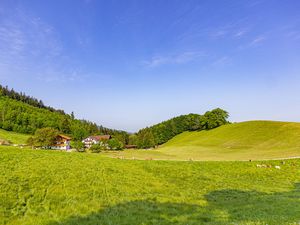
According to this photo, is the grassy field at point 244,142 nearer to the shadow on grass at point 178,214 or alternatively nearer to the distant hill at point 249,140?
the distant hill at point 249,140

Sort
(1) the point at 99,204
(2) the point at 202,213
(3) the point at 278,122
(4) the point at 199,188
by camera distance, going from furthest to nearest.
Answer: (3) the point at 278,122
(4) the point at 199,188
(1) the point at 99,204
(2) the point at 202,213

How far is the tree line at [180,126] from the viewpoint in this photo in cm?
13188

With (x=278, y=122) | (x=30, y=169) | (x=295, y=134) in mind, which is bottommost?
(x=30, y=169)

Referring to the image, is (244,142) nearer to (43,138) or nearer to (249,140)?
(249,140)

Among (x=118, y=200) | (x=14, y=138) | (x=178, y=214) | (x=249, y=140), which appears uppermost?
(x=14, y=138)

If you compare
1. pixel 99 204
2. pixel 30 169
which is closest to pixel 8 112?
pixel 30 169

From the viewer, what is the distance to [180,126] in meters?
154

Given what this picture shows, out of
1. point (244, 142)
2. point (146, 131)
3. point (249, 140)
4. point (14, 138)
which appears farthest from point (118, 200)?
point (146, 131)

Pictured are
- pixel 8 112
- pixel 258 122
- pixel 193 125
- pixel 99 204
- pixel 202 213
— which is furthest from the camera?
pixel 8 112

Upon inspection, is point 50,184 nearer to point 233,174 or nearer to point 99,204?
point 99,204

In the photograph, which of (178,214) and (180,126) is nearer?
(178,214)

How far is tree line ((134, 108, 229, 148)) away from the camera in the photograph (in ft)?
433

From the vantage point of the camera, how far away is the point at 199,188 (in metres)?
24.6

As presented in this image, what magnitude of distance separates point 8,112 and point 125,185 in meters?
171
